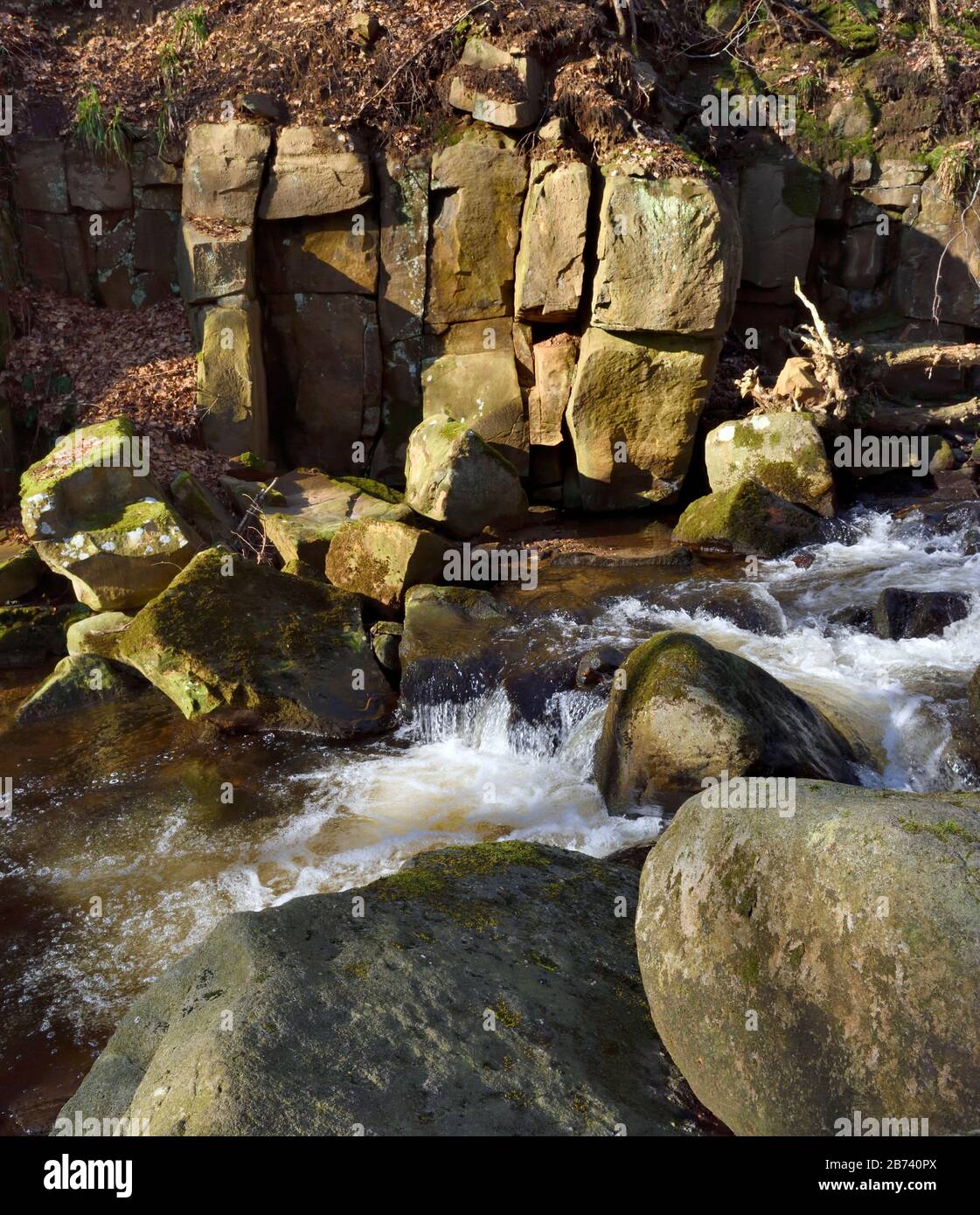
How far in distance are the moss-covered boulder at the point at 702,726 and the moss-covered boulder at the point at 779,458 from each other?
216 inches

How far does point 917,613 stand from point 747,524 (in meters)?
2.70

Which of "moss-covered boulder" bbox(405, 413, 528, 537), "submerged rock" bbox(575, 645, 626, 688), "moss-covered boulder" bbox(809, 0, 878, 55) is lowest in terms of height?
"submerged rock" bbox(575, 645, 626, 688)

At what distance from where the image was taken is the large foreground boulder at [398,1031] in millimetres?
2703

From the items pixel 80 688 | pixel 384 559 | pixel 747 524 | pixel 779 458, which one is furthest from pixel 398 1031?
pixel 779 458

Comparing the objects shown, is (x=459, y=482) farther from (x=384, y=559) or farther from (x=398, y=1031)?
(x=398, y=1031)

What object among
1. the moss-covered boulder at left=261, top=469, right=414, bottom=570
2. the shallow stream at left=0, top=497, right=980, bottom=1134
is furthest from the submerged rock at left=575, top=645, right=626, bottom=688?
the moss-covered boulder at left=261, top=469, right=414, bottom=570

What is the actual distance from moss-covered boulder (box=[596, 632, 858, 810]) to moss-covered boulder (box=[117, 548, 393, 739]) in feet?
8.53

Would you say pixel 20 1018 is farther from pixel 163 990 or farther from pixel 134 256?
→ pixel 134 256

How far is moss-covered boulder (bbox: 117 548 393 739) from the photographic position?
7973mm

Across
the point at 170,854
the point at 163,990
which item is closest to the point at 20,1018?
the point at 170,854

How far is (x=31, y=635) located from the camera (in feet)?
31.1

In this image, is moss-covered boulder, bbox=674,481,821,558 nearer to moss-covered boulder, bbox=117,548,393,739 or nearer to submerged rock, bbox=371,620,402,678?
submerged rock, bbox=371,620,402,678

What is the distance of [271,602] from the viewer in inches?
332

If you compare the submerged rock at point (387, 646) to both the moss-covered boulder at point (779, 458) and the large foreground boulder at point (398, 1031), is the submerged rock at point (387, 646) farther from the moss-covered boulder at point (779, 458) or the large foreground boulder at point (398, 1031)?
the large foreground boulder at point (398, 1031)
